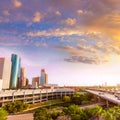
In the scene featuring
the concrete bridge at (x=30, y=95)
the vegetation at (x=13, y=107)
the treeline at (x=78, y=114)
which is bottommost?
the vegetation at (x=13, y=107)

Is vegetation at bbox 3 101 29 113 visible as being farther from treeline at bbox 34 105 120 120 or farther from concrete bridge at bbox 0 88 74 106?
treeline at bbox 34 105 120 120

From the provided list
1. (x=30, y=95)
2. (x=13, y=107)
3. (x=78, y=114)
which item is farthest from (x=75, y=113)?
(x=30, y=95)

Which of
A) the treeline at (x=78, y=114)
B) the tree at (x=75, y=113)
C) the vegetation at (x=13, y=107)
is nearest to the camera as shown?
the treeline at (x=78, y=114)

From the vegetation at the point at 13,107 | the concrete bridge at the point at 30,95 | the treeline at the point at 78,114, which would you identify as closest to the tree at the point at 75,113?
the treeline at the point at 78,114

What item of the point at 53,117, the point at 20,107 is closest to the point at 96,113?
the point at 53,117

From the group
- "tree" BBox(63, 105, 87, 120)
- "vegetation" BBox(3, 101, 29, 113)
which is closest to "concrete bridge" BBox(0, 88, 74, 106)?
"vegetation" BBox(3, 101, 29, 113)

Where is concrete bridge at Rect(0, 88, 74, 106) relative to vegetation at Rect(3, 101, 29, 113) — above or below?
above

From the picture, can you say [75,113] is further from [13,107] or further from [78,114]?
[13,107]

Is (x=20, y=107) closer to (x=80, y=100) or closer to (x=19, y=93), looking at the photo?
(x=19, y=93)

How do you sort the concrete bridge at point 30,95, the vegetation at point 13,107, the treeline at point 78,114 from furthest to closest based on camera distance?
the concrete bridge at point 30,95 → the vegetation at point 13,107 → the treeline at point 78,114

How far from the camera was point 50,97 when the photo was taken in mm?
160000

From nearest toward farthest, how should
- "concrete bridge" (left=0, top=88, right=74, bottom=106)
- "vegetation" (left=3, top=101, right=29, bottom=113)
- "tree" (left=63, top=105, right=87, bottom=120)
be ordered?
1. "tree" (left=63, top=105, right=87, bottom=120)
2. "vegetation" (left=3, top=101, right=29, bottom=113)
3. "concrete bridge" (left=0, top=88, right=74, bottom=106)

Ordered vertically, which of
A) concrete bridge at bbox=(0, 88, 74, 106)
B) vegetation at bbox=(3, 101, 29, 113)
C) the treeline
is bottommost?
vegetation at bbox=(3, 101, 29, 113)

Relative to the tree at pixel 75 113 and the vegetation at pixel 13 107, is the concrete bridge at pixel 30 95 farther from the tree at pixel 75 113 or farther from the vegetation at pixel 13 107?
the tree at pixel 75 113
